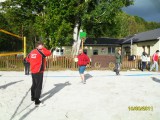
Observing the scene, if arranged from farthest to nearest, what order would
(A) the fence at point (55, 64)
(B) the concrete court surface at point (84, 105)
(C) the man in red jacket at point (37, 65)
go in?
(A) the fence at point (55, 64) < (C) the man in red jacket at point (37, 65) < (B) the concrete court surface at point (84, 105)

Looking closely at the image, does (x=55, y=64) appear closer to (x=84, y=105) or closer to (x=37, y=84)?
(x=37, y=84)

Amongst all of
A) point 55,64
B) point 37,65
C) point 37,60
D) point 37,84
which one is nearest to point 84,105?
point 37,84

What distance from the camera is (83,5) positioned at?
1019 inches

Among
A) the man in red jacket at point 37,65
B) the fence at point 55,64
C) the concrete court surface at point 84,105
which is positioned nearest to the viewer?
the concrete court surface at point 84,105

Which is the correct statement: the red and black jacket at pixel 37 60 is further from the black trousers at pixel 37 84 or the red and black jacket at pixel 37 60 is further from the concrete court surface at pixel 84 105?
the concrete court surface at pixel 84 105

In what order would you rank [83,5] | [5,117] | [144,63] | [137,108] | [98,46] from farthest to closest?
[98,46] < [83,5] < [144,63] < [137,108] < [5,117]

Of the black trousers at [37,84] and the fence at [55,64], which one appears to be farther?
the fence at [55,64]

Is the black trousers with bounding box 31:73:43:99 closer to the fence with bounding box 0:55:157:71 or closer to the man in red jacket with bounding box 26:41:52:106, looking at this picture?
the man in red jacket with bounding box 26:41:52:106

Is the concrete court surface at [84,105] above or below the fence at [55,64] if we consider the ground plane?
below

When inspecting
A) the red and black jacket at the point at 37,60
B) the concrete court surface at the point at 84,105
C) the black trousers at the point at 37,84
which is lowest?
the concrete court surface at the point at 84,105

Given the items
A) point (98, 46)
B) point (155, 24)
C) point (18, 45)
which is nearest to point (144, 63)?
point (18, 45)

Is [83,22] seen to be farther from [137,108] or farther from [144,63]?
[137,108]

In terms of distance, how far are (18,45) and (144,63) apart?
10673 mm

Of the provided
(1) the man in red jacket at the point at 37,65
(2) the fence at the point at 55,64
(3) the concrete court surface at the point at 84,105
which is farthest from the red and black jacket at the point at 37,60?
(2) the fence at the point at 55,64
